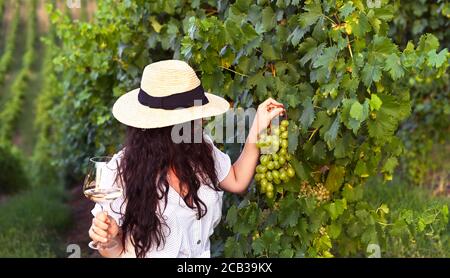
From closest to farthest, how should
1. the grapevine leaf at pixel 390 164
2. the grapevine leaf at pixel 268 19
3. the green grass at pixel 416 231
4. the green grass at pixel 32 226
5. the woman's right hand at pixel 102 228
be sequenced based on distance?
the woman's right hand at pixel 102 228 < the grapevine leaf at pixel 268 19 < the grapevine leaf at pixel 390 164 < the green grass at pixel 416 231 < the green grass at pixel 32 226

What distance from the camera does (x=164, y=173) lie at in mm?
2496

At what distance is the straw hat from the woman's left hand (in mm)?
182

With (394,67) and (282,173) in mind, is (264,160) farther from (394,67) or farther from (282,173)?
(394,67)

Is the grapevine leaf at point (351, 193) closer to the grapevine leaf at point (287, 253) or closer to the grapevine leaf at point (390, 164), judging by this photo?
the grapevine leaf at point (390, 164)

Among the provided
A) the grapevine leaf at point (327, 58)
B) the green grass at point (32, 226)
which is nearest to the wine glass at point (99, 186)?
the grapevine leaf at point (327, 58)

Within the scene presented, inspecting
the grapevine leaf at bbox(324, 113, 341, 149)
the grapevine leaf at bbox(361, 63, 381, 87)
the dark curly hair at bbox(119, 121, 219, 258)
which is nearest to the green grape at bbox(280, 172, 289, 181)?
the grapevine leaf at bbox(324, 113, 341, 149)

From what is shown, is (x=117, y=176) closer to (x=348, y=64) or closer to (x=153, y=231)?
(x=153, y=231)

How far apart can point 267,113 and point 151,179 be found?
50cm

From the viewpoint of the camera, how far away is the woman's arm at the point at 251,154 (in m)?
2.66

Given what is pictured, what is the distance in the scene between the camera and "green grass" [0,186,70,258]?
5340mm

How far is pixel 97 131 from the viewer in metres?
5.38

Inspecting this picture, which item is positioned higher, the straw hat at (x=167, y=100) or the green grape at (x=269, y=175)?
the straw hat at (x=167, y=100)

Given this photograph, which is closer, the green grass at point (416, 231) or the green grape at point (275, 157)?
the green grape at point (275, 157)

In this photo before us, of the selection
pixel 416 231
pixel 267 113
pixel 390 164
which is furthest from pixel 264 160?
pixel 416 231
